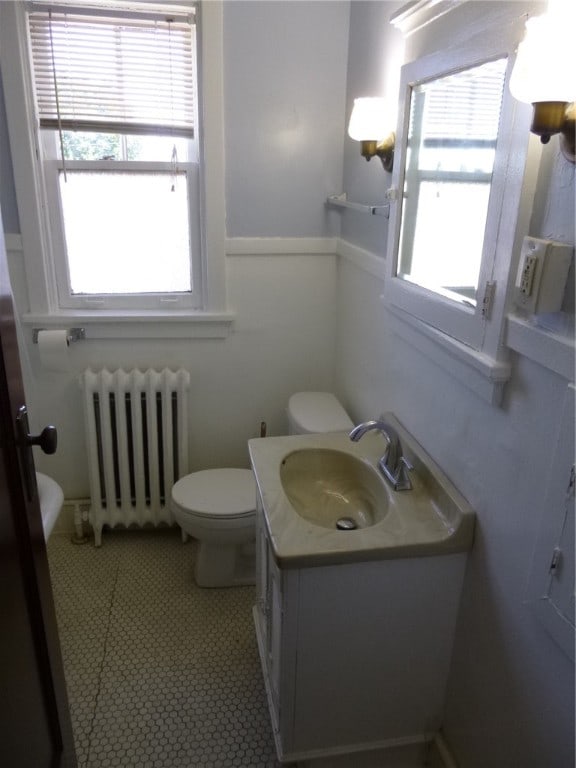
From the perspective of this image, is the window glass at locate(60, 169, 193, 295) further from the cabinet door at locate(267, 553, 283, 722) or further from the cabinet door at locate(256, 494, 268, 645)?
the cabinet door at locate(267, 553, 283, 722)

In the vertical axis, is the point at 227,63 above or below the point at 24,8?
below

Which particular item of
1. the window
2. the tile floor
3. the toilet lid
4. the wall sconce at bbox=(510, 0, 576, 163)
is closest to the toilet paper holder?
the window

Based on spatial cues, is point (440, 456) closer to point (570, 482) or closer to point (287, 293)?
point (570, 482)

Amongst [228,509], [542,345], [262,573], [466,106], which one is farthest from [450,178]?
[228,509]

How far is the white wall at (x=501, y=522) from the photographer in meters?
1.02

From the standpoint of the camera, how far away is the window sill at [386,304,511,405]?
45.5 inches

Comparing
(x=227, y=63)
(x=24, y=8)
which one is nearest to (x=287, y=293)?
(x=227, y=63)

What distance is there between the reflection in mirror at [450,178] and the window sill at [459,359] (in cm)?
10

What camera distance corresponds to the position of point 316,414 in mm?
2256

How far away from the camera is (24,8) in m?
1.98

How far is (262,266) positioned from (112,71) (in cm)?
90

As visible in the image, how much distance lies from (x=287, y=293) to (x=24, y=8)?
4.55 ft

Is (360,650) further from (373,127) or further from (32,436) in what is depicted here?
(373,127)

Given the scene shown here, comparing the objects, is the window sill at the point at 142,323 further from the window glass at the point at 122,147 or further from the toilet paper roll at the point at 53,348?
the window glass at the point at 122,147
